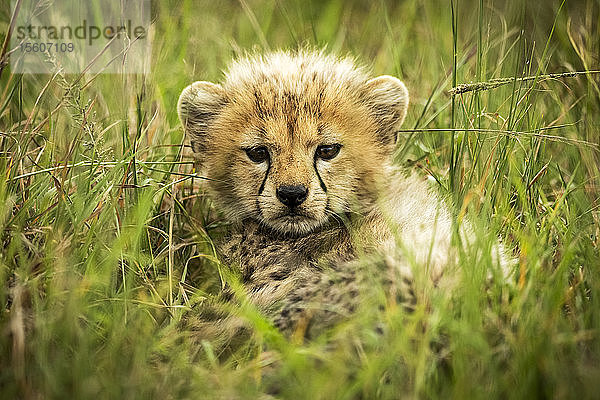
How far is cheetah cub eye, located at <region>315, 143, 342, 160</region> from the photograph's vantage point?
11.1 ft

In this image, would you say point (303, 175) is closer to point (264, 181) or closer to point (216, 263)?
point (264, 181)

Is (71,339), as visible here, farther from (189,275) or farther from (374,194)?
(374,194)

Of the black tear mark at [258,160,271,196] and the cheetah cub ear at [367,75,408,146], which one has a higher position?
the cheetah cub ear at [367,75,408,146]

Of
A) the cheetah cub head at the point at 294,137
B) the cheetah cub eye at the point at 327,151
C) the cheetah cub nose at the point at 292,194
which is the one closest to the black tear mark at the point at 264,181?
the cheetah cub head at the point at 294,137

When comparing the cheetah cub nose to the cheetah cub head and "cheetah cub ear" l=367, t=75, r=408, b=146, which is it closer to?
the cheetah cub head

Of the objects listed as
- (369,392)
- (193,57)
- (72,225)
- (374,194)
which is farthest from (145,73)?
(369,392)

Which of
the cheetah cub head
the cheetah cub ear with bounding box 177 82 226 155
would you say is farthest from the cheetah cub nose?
the cheetah cub ear with bounding box 177 82 226 155

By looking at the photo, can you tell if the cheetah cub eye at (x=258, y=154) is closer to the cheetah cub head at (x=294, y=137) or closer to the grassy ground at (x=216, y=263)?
the cheetah cub head at (x=294, y=137)

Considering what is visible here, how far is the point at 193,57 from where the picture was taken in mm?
5051

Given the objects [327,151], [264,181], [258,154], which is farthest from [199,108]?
[327,151]

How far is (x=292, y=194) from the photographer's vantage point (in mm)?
3225

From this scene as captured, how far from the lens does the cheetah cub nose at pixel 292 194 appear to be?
3.22 meters

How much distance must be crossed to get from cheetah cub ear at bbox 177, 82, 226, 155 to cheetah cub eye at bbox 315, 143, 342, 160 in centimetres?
64

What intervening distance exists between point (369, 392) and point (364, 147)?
1.57 metres
